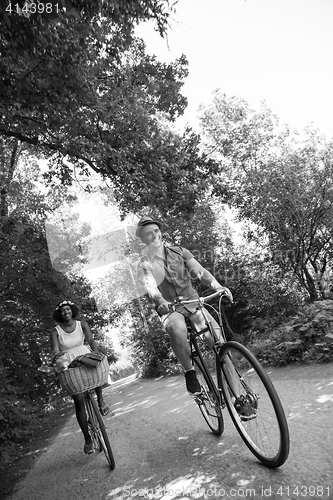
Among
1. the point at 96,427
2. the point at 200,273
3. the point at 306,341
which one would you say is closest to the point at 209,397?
the point at 200,273

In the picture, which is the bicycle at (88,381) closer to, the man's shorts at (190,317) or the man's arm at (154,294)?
the man's shorts at (190,317)

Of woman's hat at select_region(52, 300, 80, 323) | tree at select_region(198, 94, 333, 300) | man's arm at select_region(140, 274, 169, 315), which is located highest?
tree at select_region(198, 94, 333, 300)

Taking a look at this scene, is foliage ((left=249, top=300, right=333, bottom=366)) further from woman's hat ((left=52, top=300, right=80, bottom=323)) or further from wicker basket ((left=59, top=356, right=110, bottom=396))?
woman's hat ((left=52, top=300, right=80, bottom=323))

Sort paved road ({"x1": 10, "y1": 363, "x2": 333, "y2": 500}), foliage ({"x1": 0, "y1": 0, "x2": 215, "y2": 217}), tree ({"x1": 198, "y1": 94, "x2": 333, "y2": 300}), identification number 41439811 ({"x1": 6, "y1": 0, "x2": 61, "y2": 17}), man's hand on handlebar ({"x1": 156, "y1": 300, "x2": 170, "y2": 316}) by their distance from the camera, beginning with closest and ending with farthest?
paved road ({"x1": 10, "y1": 363, "x2": 333, "y2": 500}) → man's hand on handlebar ({"x1": 156, "y1": 300, "x2": 170, "y2": 316}) → identification number 41439811 ({"x1": 6, "y1": 0, "x2": 61, "y2": 17}) → foliage ({"x1": 0, "y1": 0, "x2": 215, "y2": 217}) → tree ({"x1": 198, "y1": 94, "x2": 333, "y2": 300})

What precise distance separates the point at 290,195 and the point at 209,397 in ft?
35.4

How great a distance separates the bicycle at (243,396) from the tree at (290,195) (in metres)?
7.54

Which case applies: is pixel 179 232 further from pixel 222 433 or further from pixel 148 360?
pixel 222 433

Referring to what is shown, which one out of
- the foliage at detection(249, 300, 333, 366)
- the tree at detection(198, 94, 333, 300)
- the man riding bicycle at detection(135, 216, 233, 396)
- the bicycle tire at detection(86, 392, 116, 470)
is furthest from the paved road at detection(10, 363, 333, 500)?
the tree at detection(198, 94, 333, 300)

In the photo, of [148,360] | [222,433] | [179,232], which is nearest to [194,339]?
[222,433]

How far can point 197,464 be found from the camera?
10.2ft

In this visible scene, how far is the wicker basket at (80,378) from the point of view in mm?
3848

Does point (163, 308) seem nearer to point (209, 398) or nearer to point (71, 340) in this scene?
point (209, 398)

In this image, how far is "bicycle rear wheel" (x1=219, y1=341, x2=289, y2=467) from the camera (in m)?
2.60

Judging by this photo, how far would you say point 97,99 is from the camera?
21.8ft
